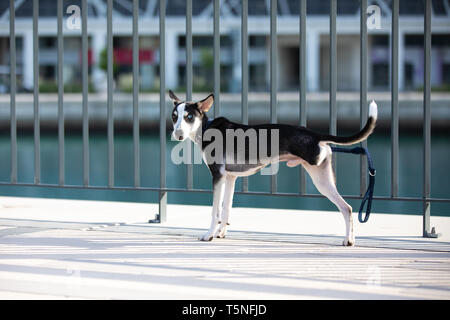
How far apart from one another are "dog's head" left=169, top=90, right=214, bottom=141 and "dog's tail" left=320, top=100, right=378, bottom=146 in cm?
89

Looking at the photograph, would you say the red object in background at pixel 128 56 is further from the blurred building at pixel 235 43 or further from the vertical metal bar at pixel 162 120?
the vertical metal bar at pixel 162 120

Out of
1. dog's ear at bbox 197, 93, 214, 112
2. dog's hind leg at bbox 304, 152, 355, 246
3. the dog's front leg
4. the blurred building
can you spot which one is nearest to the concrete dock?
the dog's front leg

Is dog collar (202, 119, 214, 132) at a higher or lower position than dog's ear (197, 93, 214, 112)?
lower

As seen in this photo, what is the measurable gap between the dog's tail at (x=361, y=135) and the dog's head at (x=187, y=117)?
2.91 feet

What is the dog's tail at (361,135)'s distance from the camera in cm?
488

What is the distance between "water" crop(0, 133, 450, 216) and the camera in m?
13.1

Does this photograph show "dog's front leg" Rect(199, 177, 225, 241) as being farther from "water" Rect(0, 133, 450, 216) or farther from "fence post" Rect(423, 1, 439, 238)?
"water" Rect(0, 133, 450, 216)

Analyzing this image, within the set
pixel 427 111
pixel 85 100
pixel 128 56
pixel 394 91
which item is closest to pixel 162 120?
pixel 85 100

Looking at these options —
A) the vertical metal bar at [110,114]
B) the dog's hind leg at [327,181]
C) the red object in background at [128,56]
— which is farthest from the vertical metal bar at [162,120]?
the red object in background at [128,56]

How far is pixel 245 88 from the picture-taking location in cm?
609

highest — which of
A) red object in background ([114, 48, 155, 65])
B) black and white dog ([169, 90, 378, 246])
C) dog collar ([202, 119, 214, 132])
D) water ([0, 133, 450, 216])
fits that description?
red object in background ([114, 48, 155, 65])

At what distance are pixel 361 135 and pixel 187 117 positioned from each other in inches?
47.7
